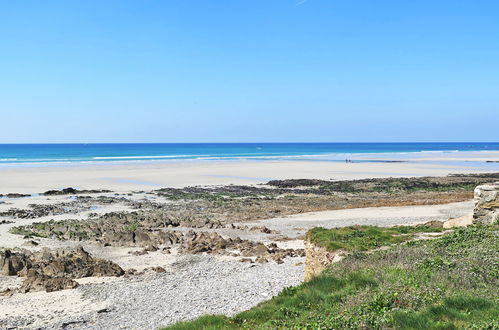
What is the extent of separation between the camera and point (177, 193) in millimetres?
43562

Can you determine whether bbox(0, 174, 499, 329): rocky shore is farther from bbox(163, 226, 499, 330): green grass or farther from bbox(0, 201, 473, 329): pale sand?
bbox(163, 226, 499, 330): green grass

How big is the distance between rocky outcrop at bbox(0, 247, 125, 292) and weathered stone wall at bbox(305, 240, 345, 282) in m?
7.00

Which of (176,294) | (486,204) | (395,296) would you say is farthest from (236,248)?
(395,296)

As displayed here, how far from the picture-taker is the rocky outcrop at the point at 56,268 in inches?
615

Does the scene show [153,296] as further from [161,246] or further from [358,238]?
[161,246]

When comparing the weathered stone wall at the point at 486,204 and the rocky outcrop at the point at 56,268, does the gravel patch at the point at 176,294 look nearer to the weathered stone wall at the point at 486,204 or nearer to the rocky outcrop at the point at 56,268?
the rocky outcrop at the point at 56,268

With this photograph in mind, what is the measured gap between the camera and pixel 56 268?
16.9 metres

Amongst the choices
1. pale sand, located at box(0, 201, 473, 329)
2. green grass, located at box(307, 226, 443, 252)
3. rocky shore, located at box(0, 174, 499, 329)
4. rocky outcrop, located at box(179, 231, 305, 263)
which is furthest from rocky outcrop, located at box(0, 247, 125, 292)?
green grass, located at box(307, 226, 443, 252)

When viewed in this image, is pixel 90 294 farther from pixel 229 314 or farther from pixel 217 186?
pixel 217 186

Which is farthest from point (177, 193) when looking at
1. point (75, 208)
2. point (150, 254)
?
point (150, 254)

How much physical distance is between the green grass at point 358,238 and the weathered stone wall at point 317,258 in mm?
156

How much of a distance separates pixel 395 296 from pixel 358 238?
18.9 ft

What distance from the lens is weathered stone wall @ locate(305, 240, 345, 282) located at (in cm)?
1257

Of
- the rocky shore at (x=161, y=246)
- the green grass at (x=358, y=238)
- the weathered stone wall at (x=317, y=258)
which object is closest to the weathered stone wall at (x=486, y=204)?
the green grass at (x=358, y=238)
